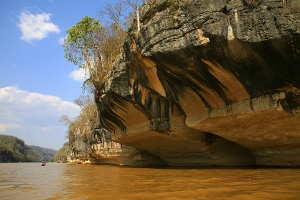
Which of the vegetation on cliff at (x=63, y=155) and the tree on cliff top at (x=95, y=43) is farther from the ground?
the tree on cliff top at (x=95, y=43)

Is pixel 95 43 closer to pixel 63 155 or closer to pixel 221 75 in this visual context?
pixel 221 75

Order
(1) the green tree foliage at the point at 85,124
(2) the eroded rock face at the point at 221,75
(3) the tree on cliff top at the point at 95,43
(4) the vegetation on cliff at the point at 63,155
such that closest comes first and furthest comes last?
(2) the eroded rock face at the point at 221,75, (3) the tree on cliff top at the point at 95,43, (1) the green tree foliage at the point at 85,124, (4) the vegetation on cliff at the point at 63,155

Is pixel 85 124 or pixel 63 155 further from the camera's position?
pixel 63 155

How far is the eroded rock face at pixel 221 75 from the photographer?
5848mm

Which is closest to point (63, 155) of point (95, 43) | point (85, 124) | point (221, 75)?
point (85, 124)

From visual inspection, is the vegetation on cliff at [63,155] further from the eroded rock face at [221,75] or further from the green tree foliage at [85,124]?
the eroded rock face at [221,75]

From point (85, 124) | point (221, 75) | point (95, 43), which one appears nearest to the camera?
point (221, 75)

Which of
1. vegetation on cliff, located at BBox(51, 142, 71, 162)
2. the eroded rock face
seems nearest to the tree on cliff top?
the eroded rock face

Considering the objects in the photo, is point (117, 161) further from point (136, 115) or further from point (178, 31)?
point (178, 31)

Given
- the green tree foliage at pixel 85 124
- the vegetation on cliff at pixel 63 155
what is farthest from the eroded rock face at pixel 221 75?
the vegetation on cliff at pixel 63 155

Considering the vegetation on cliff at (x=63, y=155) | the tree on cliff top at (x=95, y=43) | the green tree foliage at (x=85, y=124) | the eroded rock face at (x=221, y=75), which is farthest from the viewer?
the vegetation on cliff at (x=63, y=155)

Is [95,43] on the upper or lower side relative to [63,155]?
upper

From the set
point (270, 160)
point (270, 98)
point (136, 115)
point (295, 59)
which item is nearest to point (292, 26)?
point (295, 59)

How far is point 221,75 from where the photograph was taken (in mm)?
6926
